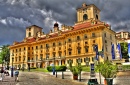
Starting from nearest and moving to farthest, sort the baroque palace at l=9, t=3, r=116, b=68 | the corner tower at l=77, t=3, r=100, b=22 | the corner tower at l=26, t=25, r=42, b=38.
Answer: the baroque palace at l=9, t=3, r=116, b=68 < the corner tower at l=77, t=3, r=100, b=22 < the corner tower at l=26, t=25, r=42, b=38

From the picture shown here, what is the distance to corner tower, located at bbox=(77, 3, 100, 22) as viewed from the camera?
70.4 m

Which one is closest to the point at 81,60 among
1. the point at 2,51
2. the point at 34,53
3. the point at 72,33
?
the point at 72,33

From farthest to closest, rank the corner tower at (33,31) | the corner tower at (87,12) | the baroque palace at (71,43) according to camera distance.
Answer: the corner tower at (33,31) < the corner tower at (87,12) < the baroque palace at (71,43)

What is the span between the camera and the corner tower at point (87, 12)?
70.4 meters

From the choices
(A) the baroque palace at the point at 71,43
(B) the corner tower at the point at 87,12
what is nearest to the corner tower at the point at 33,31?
(A) the baroque palace at the point at 71,43

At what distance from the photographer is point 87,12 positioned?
7181 cm

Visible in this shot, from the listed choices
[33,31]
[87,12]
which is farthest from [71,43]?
[33,31]

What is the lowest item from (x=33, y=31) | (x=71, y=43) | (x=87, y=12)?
(x=71, y=43)

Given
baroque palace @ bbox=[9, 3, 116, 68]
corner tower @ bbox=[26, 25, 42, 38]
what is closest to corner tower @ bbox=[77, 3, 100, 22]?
baroque palace @ bbox=[9, 3, 116, 68]

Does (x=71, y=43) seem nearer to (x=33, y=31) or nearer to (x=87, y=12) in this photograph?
(x=87, y=12)

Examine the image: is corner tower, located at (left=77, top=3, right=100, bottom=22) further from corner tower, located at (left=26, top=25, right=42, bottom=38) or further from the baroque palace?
corner tower, located at (left=26, top=25, right=42, bottom=38)

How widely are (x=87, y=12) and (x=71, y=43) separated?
1613 centimetres

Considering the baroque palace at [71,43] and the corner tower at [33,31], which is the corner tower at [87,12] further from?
the corner tower at [33,31]

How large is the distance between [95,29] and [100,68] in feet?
135
